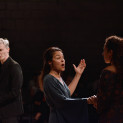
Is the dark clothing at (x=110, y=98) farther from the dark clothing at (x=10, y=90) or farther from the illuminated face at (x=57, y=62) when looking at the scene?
the dark clothing at (x=10, y=90)

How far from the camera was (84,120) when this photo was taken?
285 centimetres

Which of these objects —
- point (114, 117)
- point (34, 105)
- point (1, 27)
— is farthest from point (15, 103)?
point (1, 27)

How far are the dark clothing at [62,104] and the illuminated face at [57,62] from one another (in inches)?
4.5

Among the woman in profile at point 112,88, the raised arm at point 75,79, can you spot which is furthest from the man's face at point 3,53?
the woman in profile at point 112,88

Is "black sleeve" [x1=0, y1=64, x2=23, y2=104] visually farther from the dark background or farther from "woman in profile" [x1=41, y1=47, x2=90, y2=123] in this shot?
the dark background

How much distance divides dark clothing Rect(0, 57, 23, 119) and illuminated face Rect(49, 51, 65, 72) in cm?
41

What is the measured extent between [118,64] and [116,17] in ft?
15.9

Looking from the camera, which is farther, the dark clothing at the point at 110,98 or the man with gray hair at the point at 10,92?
the man with gray hair at the point at 10,92

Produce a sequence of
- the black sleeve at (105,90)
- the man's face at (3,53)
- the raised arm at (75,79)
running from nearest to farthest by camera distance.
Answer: the black sleeve at (105,90) < the raised arm at (75,79) < the man's face at (3,53)

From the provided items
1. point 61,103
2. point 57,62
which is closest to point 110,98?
point 61,103

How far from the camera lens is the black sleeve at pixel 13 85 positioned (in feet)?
10.2

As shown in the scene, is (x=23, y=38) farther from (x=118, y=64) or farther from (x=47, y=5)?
(x=118, y=64)

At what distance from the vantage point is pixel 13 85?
3.13 meters

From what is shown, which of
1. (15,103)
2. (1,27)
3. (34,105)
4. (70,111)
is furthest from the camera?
(1,27)
